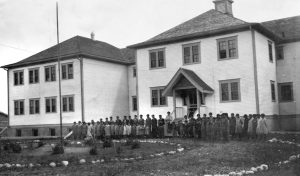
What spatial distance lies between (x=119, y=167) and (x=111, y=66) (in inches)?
1001

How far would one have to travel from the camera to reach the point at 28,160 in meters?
14.4

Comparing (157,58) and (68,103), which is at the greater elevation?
(157,58)

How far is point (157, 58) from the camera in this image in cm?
3006

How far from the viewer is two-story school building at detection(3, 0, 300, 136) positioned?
26.7m

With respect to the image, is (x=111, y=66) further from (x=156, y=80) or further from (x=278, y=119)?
(x=278, y=119)

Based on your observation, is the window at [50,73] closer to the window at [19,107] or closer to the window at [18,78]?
the window at [18,78]

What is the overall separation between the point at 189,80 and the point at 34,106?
1724 cm

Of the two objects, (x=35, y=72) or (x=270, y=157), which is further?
(x=35, y=72)

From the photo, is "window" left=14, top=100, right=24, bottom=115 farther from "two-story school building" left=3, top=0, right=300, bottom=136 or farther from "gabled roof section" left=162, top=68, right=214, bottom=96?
"gabled roof section" left=162, top=68, right=214, bottom=96

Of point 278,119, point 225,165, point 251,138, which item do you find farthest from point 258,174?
point 278,119

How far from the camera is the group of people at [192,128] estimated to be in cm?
2066

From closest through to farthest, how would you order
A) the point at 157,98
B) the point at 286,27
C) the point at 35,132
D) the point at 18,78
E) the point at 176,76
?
1. the point at 176,76
2. the point at 157,98
3. the point at 286,27
4. the point at 35,132
5. the point at 18,78

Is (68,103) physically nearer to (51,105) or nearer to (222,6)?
(51,105)

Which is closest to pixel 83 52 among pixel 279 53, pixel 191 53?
pixel 191 53
